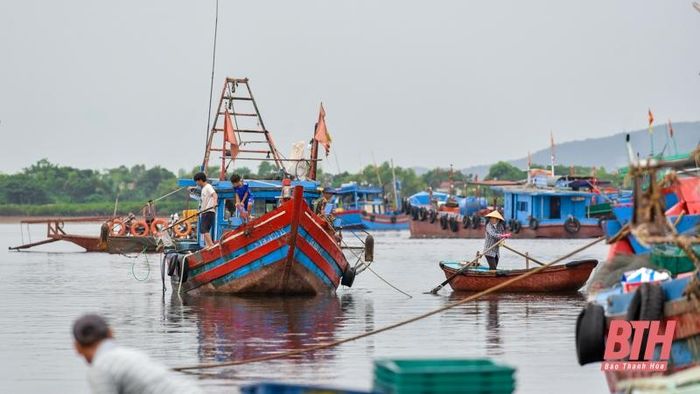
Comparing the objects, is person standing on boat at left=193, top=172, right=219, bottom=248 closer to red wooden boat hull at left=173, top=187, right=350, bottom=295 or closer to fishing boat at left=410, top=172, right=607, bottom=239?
red wooden boat hull at left=173, top=187, right=350, bottom=295

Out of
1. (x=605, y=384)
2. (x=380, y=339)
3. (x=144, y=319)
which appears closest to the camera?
(x=605, y=384)

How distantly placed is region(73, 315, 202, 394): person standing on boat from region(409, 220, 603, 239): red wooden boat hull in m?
64.3

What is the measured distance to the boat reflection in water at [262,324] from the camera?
53.1 feet

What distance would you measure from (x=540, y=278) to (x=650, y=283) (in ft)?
45.3

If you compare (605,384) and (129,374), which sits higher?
(129,374)

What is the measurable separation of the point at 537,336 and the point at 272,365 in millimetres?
4898

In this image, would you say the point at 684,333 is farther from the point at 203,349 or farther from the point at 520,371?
the point at 203,349

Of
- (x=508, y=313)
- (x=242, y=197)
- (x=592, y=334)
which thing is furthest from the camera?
(x=242, y=197)

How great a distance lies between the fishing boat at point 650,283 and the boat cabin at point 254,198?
1234cm

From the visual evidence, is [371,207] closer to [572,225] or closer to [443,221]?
[443,221]

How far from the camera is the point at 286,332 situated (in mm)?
18469

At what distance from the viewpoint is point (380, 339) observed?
691 inches

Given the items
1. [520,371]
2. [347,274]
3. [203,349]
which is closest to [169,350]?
[203,349]

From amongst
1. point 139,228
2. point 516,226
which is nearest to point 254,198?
point 139,228
